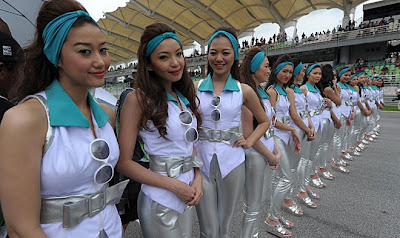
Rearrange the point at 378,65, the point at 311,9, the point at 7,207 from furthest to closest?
the point at 311,9 < the point at 378,65 < the point at 7,207

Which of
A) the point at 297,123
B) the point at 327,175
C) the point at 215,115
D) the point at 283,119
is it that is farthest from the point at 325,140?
the point at 215,115

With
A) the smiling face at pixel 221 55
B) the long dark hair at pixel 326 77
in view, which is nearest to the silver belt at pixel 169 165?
the smiling face at pixel 221 55

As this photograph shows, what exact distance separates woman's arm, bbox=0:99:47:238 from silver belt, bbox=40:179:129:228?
0.04 m

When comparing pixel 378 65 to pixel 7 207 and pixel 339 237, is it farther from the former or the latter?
pixel 7 207

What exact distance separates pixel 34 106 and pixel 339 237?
3.39 m

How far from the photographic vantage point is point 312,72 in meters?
3.93

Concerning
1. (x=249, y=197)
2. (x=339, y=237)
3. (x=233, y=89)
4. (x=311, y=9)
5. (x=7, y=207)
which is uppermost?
(x=311, y=9)

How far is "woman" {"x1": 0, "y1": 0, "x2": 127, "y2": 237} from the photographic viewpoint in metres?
0.81

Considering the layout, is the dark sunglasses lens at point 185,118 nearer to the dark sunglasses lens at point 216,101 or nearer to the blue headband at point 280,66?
the dark sunglasses lens at point 216,101

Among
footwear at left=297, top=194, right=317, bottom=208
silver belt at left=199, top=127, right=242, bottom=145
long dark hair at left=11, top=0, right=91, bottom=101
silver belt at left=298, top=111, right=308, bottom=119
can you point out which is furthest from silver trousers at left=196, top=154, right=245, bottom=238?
footwear at left=297, top=194, right=317, bottom=208

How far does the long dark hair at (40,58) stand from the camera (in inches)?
37.9

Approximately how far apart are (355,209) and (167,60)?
12.3 feet

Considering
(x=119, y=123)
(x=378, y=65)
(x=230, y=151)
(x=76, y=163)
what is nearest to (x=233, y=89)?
(x=230, y=151)

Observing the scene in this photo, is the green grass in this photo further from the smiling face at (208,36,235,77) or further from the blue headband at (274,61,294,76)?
the smiling face at (208,36,235,77)
